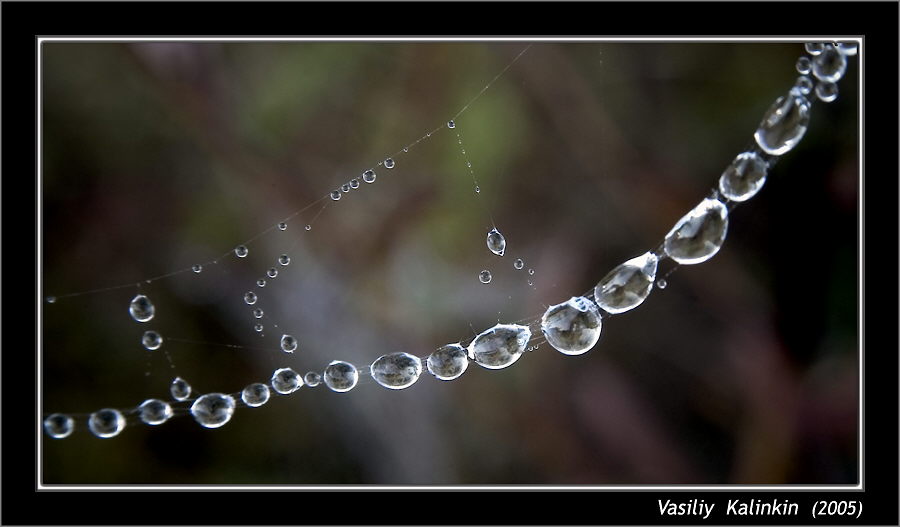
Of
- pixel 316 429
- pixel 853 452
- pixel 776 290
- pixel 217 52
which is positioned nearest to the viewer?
pixel 853 452

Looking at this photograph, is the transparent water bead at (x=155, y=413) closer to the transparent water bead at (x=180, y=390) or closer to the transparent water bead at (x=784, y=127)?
the transparent water bead at (x=180, y=390)

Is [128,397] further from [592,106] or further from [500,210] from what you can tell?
[592,106]

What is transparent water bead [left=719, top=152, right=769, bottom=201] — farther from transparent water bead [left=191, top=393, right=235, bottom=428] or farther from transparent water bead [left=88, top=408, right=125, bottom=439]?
transparent water bead [left=88, top=408, right=125, bottom=439]

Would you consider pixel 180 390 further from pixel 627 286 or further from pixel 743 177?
pixel 743 177

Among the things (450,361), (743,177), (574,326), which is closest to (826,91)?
(743,177)

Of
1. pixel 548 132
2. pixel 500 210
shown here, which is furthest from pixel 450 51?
pixel 500 210
